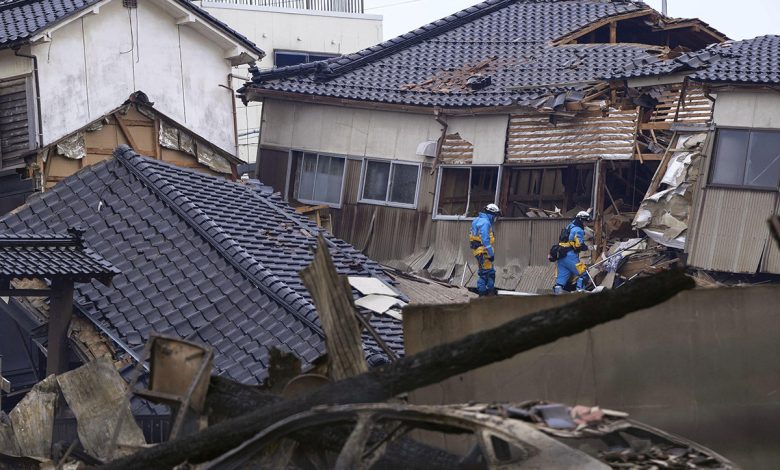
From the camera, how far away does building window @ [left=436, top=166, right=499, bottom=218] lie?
987 inches

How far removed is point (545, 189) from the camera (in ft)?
82.0

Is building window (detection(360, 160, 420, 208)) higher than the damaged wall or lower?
lower

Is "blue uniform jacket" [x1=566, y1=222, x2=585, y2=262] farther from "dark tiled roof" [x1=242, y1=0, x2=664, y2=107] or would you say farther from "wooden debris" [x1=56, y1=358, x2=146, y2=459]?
"wooden debris" [x1=56, y1=358, x2=146, y2=459]

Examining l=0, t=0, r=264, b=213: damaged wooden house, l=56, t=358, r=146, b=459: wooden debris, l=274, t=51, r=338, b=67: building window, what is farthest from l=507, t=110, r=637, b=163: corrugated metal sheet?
l=56, t=358, r=146, b=459: wooden debris

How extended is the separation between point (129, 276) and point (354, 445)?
10417 mm

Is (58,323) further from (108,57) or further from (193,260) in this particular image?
(108,57)

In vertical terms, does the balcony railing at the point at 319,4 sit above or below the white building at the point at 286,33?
above

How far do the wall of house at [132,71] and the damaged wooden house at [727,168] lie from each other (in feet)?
29.6

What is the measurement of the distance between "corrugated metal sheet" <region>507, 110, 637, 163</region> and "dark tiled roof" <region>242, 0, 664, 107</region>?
1.95ft

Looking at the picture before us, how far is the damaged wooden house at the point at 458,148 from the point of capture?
938 inches

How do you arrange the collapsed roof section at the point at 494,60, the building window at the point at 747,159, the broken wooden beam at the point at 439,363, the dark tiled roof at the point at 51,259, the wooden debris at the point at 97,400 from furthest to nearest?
the collapsed roof section at the point at 494,60 → the building window at the point at 747,159 → the dark tiled roof at the point at 51,259 → the wooden debris at the point at 97,400 → the broken wooden beam at the point at 439,363

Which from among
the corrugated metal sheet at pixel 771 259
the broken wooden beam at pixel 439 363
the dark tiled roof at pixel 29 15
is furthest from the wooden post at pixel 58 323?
the corrugated metal sheet at pixel 771 259

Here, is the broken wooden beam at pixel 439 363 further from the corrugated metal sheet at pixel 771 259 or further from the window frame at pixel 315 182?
the window frame at pixel 315 182

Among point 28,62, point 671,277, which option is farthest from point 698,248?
point 671,277
